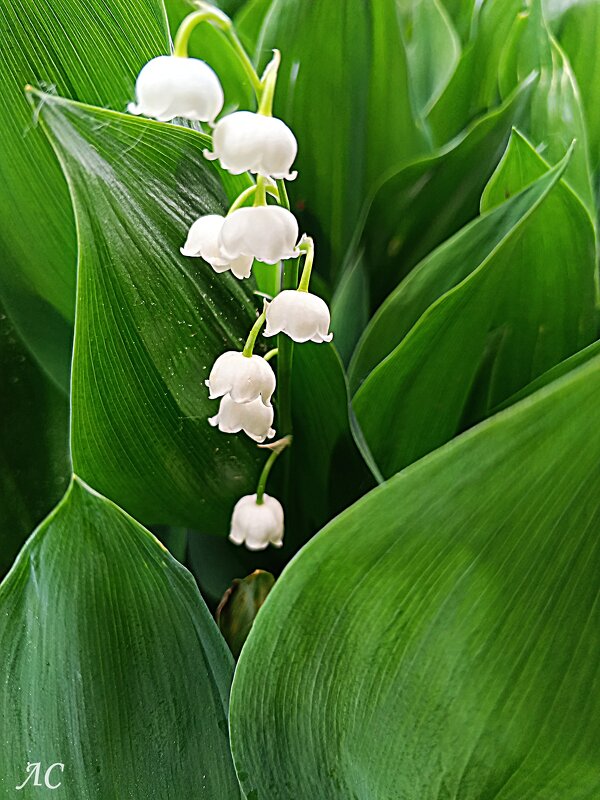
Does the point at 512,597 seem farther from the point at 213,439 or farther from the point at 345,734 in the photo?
the point at 213,439

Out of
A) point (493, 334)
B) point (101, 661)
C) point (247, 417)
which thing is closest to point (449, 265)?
point (493, 334)

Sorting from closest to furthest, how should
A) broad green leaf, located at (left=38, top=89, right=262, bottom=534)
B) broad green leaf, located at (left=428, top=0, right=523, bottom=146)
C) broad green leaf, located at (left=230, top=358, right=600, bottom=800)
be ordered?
broad green leaf, located at (left=230, top=358, right=600, bottom=800), broad green leaf, located at (left=38, top=89, right=262, bottom=534), broad green leaf, located at (left=428, top=0, right=523, bottom=146)

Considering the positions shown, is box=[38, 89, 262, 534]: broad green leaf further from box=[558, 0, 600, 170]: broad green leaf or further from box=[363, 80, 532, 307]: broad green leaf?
box=[558, 0, 600, 170]: broad green leaf

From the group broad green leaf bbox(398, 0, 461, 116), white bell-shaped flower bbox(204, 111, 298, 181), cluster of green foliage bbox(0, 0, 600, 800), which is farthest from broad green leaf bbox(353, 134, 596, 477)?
broad green leaf bbox(398, 0, 461, 116)

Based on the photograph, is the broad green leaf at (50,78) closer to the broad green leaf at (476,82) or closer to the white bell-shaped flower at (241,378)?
the white bell-shaped flower at (241,378)

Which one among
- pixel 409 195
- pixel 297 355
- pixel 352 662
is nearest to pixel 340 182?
pixel 409 195
